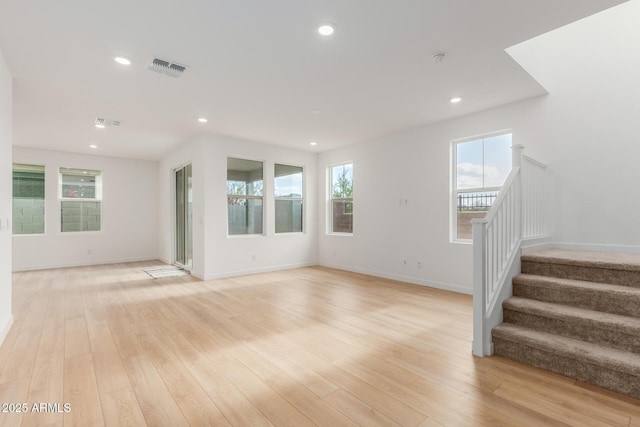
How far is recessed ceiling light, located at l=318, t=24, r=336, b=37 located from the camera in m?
2.37

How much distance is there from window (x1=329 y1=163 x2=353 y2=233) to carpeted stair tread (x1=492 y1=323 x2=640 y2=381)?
4230mm

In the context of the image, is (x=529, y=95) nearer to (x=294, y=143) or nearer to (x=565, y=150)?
(x=565, y=150)

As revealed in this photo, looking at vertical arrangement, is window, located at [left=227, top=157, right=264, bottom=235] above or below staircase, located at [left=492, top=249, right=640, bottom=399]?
above

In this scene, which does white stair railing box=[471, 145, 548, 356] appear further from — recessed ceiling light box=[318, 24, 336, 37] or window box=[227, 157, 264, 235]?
window box=[227, 157, 264, 235]

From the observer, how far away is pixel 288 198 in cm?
685

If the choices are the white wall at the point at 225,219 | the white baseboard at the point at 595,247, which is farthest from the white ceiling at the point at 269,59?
the white baseboard at the point at 595,247

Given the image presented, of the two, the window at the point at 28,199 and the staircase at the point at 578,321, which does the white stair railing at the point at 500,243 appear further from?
the window at the point at 28,199

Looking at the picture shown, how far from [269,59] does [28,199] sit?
281 inches

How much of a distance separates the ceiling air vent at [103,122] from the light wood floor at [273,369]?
2.76 m

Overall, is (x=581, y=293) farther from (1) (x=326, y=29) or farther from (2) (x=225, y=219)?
(2) (x=225, y=219)

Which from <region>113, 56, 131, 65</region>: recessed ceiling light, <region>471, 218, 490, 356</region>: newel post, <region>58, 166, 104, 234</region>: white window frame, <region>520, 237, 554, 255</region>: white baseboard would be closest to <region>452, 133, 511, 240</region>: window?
<region>520, 237, 554, 255</region>: white baseboard

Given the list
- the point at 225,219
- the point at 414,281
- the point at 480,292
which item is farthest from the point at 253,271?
the point at 480,292

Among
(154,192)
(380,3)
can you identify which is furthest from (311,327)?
(154,192)

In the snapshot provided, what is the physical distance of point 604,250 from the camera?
11.3 feet
